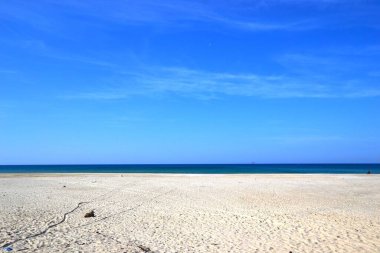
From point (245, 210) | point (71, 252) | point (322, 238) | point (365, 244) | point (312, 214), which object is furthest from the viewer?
point (245, 210)

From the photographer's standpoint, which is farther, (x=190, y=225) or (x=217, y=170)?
(x=217, y=170)

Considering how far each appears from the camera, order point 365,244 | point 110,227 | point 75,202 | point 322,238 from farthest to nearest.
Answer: point 75,202
point 110,227
point 322,238
point 365,244

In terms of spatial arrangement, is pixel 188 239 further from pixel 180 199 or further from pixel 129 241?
pixel 180 199

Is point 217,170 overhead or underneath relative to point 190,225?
overhead

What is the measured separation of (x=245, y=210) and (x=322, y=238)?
541 cm

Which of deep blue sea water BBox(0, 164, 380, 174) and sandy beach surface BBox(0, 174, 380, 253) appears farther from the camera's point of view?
deep blue sea water BBox(0, 164, 380, 174)

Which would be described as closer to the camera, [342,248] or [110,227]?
[342,248]

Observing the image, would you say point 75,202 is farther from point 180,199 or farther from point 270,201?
point 270,201

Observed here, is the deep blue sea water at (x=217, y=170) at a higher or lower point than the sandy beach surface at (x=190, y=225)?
higher

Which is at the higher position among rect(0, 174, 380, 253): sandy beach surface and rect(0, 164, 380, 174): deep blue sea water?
rect(0, 164, 380, 174): deep blue sea water

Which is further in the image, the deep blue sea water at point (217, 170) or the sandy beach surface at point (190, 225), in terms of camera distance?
the deep blue sea water at point (217, 170)

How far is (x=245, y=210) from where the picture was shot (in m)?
15.8

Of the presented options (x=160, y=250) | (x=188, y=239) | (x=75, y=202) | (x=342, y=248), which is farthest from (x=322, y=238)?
(x=75, y=202)

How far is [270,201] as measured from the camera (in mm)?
18844
